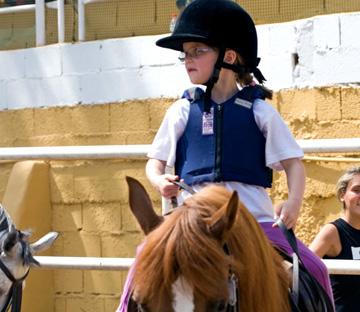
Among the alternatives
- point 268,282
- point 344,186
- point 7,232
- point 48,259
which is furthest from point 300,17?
point 268,282

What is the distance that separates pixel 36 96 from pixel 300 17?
2.20 metres

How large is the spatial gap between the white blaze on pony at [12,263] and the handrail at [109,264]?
0.79 meters

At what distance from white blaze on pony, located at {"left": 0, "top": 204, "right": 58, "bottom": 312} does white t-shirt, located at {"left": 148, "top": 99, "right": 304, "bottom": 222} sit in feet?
2.37

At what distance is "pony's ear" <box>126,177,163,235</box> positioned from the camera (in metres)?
3.55

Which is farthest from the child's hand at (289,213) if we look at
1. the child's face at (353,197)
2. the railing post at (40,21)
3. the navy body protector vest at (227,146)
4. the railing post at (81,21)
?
the railing post at (40,21)

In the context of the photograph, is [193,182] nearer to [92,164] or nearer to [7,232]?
[7,232]

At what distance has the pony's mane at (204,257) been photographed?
330cm

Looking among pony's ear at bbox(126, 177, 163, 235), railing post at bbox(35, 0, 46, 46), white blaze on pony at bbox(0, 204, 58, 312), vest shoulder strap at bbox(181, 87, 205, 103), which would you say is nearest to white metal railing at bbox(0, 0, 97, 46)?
railing post at bbox(35, 0, 46, 46)

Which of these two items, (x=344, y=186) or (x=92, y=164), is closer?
(x=344, y=186)

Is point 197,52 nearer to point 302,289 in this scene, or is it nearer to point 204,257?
point 302,289

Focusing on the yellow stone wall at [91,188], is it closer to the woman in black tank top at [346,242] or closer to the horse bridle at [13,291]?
the woman in black tank top at [346,242]

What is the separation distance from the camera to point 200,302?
3.27 m

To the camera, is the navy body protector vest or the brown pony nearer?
the brown pony

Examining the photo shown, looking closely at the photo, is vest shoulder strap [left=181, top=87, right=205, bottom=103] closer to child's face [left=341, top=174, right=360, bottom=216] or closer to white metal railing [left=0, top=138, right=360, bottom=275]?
white metal railing [left=0, top=138, right=360, bottom=275]
